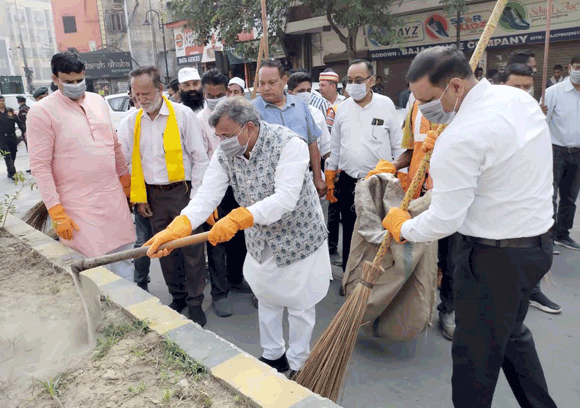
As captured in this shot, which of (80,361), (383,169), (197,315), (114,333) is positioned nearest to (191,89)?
(197,315)

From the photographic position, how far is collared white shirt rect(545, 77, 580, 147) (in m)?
4.48

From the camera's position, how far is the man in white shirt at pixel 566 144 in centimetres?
449

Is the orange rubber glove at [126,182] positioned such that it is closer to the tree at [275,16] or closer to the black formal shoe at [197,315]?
the black formal shoe at [197,315]

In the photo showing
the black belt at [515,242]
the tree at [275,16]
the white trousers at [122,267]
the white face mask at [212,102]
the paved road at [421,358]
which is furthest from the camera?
the tree at [275,16]

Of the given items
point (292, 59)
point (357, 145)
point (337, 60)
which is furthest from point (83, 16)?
point (357, 145)

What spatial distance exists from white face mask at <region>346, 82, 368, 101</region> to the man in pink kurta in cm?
180

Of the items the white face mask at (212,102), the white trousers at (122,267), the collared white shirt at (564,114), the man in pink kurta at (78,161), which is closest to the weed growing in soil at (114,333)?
the man in pink kurta at (78,161)

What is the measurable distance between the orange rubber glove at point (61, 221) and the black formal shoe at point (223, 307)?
1.18 meters

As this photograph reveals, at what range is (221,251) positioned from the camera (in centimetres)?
396

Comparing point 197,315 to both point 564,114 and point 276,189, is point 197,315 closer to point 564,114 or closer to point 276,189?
point 276,189

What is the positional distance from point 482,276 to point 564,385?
1.16 m

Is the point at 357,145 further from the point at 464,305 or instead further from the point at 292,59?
the point at 292,59

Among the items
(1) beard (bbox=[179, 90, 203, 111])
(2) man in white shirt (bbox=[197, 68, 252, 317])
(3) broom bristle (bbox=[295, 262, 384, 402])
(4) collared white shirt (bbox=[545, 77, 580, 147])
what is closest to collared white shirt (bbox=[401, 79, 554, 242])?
(3) broom bristle (bbox=[295, 262, 384, 402])

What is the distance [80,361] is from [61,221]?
1.18 meters
